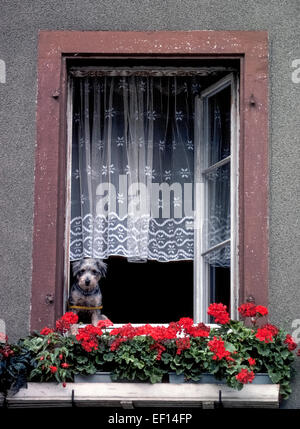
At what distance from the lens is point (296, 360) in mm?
6984

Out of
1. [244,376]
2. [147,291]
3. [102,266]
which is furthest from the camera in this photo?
[147,291]

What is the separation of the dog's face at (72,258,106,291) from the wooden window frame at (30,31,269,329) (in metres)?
0.17

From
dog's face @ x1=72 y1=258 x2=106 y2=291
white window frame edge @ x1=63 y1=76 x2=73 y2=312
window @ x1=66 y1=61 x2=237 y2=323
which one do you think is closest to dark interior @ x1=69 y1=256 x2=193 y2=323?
window @ x1=66 y1=61 x2=237 y2=323

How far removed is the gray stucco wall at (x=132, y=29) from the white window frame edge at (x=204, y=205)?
0.28 meters

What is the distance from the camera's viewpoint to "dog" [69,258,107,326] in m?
7.36

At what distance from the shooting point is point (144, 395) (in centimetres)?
671

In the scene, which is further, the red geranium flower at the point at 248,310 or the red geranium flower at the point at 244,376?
the red geranium flower at the point at 248,310

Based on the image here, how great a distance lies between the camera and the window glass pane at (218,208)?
7.59m

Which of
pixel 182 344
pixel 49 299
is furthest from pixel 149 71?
pixel 182 344

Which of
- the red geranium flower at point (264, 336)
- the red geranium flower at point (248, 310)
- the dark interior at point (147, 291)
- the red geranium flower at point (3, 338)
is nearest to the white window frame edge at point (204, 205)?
the dark interior at point (147, 291)

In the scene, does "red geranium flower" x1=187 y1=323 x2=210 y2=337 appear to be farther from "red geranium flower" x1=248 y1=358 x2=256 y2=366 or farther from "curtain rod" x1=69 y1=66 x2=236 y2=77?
"curtain rod" x1=69 y1=66 x2=236 y2=77

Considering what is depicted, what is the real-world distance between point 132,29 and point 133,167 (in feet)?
3.16

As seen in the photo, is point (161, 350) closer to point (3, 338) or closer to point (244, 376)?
point (244, 376)

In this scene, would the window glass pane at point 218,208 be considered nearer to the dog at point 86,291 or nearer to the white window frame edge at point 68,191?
the dog at point 86,291
